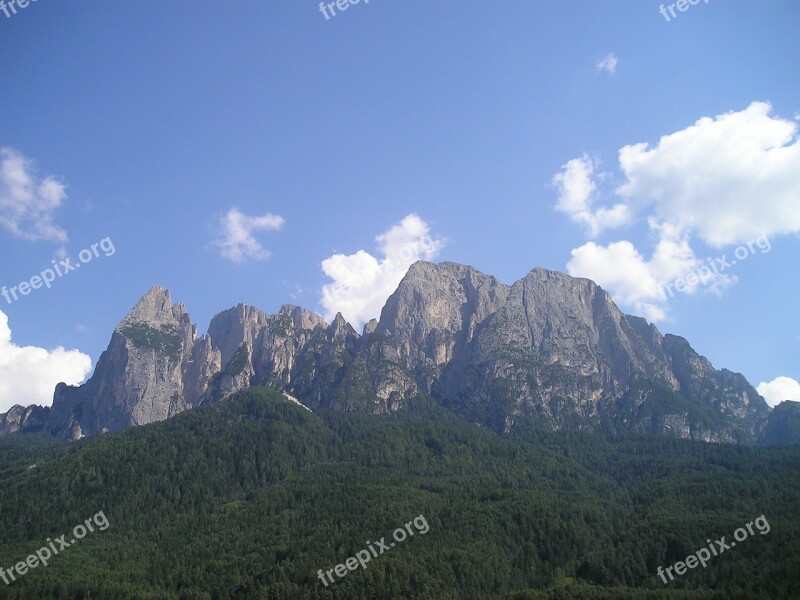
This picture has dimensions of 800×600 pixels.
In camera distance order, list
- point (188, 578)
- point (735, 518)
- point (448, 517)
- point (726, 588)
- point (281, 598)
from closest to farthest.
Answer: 1. point (726, 588)
2. point (281, 598)
3. point (188, 578)
4. point (735, 518)
5. point (448, 517)

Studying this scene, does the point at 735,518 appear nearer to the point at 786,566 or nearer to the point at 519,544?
the point at 786,566

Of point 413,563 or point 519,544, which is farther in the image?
point 519,544

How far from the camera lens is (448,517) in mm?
198875

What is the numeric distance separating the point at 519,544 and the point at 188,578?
83552 millimetres

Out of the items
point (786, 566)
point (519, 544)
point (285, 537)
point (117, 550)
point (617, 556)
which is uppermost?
point (117, 550)

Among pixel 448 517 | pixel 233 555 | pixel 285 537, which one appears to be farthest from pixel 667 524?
pixel 233 555

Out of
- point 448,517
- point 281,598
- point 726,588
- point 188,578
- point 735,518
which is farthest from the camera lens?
point 448,517

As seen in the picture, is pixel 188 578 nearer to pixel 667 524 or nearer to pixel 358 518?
pixel 358 518

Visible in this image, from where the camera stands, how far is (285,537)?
18688 centimetres

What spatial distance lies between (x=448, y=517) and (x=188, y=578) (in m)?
70.6

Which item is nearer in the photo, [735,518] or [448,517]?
[735,518]

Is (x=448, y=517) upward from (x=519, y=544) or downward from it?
upward

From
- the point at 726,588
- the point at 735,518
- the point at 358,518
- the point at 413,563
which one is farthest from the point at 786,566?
the point at 358,518

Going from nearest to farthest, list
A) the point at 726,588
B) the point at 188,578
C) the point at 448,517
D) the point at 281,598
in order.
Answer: the point at 726,588 < the point at 281,598 < the point at 188,578 < the point at 448,517
